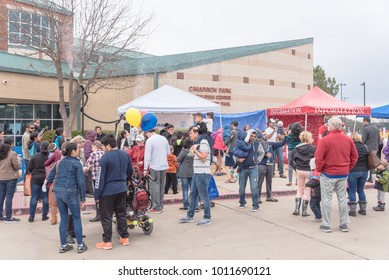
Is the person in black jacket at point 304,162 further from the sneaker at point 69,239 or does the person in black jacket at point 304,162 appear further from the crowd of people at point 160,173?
the sneaker at point 69,239

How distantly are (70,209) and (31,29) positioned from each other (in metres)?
16.0

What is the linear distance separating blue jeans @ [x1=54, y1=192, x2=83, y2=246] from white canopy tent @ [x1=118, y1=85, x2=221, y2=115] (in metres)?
6.60

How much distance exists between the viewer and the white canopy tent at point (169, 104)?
492 inches

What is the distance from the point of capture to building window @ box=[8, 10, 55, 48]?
61.5 feet

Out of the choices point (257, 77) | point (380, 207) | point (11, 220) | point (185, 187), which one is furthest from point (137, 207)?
point (257, 77)

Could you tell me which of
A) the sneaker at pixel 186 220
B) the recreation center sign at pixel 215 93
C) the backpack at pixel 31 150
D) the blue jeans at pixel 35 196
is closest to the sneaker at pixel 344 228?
the sneaker at pixel 186 220

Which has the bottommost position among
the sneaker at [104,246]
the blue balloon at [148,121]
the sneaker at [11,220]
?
the sneaker at [11,220]

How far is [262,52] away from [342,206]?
20.1 metres

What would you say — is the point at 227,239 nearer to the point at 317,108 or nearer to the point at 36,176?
the point at 36,176

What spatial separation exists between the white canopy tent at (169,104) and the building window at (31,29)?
8241mm

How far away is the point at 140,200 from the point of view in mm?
6629

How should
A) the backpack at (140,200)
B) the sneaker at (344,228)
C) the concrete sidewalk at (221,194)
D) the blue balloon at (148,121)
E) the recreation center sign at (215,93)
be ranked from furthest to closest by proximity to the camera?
the recreation center sign at (215,93), the concrete sidewalk at (221,194), the blue balloon at (148,121), the sneaker at (344,228), the backpack at (140,200)

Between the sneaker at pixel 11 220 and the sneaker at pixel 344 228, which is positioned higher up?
the sneaker at pixel 344 228
